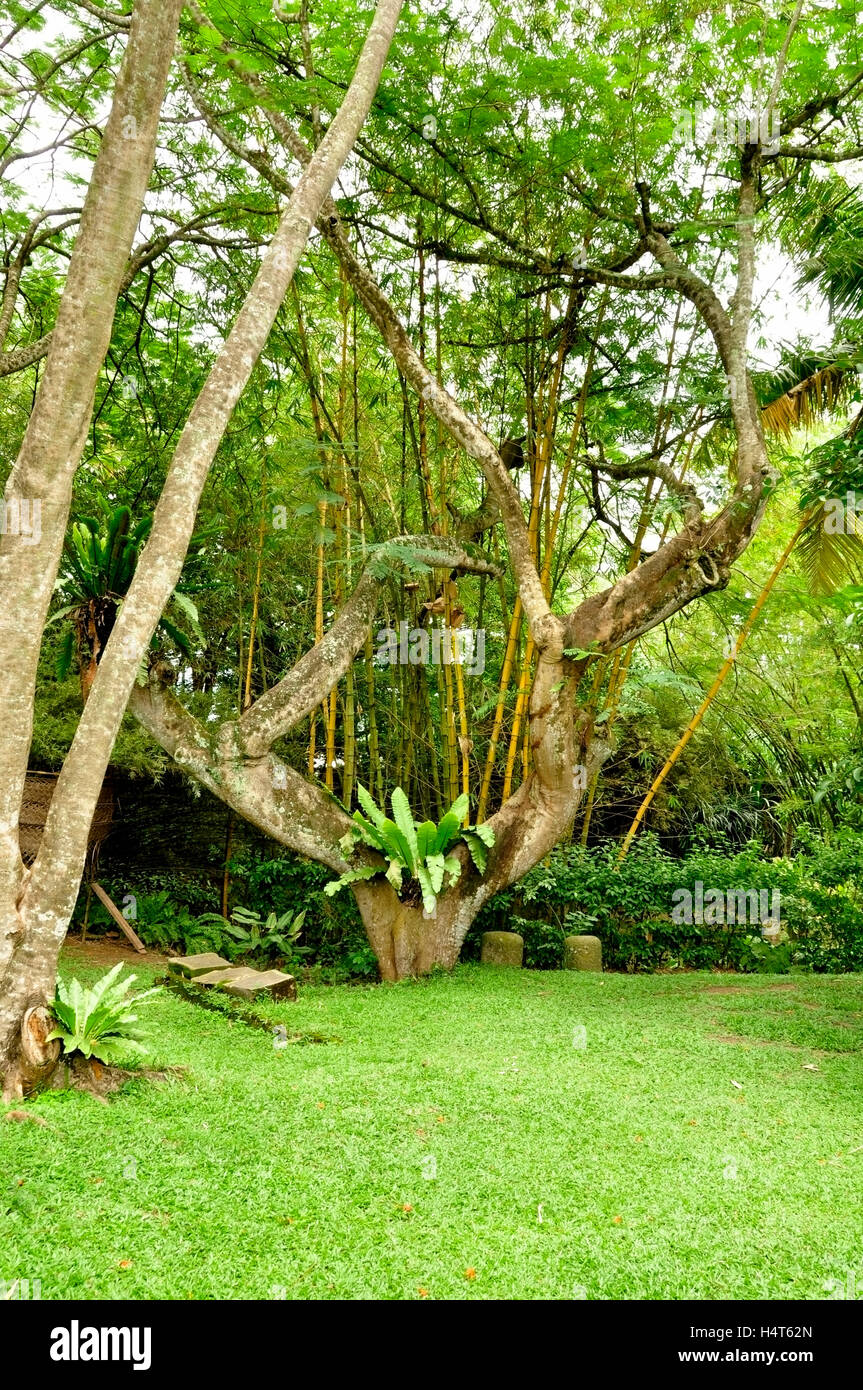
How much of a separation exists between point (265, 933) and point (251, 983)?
1.77 meters

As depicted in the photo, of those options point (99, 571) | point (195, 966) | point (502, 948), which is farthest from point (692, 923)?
point (99, 571)

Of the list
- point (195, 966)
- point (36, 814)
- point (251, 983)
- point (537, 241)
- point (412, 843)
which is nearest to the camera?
point (251, 983)

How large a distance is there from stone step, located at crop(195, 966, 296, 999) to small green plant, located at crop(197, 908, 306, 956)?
1.26m

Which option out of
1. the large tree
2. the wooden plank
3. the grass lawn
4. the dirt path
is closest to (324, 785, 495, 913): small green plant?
the large tree

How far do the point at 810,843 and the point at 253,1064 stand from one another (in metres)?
5.20

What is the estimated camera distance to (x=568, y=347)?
627 centimetres

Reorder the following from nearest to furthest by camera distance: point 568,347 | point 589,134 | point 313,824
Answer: point 589,134
point 313,824
point 568,347

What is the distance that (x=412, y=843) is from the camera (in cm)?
546

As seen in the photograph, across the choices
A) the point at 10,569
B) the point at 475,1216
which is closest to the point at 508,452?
the point at 10,569

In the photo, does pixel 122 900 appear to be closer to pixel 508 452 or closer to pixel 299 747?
pixel 299 747

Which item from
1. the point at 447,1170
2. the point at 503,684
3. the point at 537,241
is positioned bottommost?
the point at 447,1170

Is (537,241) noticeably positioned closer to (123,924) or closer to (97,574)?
(97,574)

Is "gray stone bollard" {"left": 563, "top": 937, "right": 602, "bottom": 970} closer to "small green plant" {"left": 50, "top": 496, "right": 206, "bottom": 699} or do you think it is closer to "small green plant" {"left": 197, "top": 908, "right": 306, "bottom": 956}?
"small green plant" {"left": 197, "top": 908, "right": 306, "bottom": 956}

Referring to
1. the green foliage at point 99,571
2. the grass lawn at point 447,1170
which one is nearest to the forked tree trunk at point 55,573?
the grass lawn at point 447,1170
